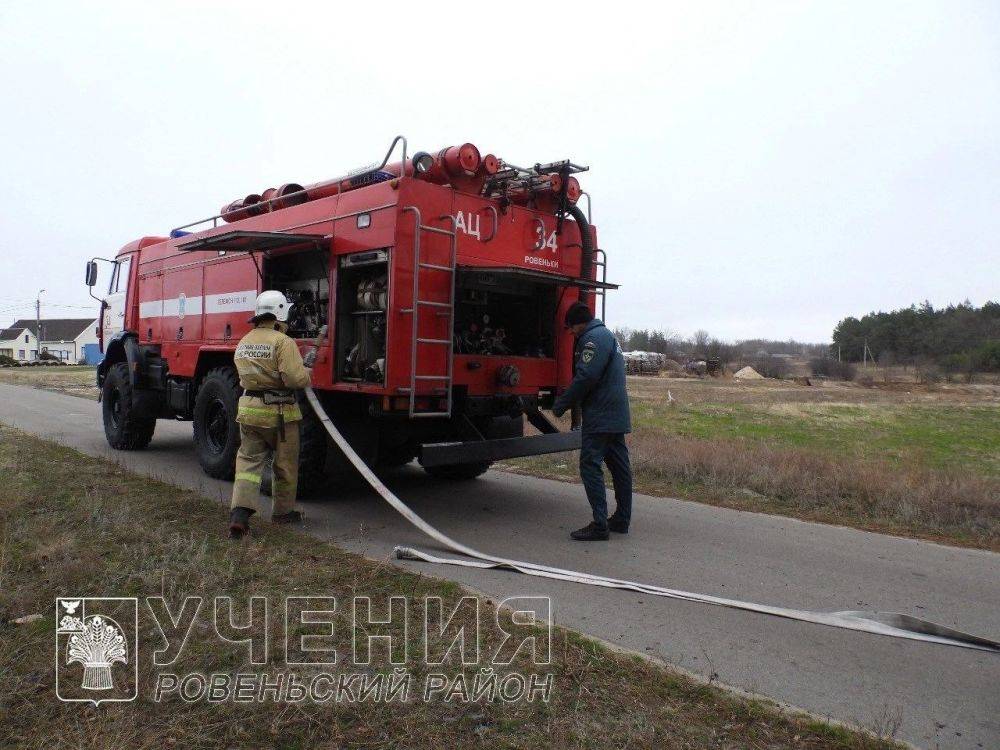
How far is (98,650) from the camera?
3221mm

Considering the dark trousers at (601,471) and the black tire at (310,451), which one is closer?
the dark trousers at (601,471)

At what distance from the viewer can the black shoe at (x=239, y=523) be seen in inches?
206

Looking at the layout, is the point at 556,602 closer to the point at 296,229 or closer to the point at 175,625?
the point at 175,625

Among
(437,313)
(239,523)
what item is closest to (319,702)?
(239,523)

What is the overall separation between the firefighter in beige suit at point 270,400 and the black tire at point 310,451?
2.46 ft

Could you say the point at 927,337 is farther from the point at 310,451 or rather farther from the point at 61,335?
the point at 61,335

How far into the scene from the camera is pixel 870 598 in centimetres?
448

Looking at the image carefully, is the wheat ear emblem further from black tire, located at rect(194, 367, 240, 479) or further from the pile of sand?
the pile of sand

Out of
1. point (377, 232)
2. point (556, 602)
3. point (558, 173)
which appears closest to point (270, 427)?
point (377, 232)

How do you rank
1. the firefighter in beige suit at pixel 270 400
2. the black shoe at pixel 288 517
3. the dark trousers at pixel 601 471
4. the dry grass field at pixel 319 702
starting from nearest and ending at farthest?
the dry grass field at pixel 319 702, the firefighter in beige suit at pixel 270 400, the dark trousers at pixel 601 471, the black shoe at pixel 288 517

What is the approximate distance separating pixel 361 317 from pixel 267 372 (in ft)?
3.51

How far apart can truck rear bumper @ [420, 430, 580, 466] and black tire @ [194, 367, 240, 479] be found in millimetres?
2538

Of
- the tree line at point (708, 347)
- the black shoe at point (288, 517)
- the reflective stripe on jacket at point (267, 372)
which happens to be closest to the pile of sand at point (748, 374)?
the tree line at point (708, 347)

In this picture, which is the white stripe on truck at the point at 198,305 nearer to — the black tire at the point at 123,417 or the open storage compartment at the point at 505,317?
the black tire at the point at 123,417
